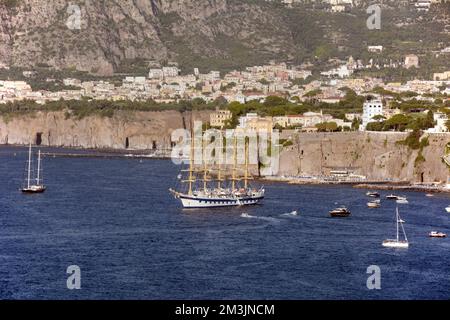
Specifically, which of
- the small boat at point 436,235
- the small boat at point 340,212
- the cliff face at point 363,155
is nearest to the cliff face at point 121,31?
the cliff face at point 363,155

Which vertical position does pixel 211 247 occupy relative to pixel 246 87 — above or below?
below

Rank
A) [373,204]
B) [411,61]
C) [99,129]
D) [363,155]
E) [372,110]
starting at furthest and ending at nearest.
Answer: [411,61] < [99,129] < [372,110] < [363,155] < [373,204]

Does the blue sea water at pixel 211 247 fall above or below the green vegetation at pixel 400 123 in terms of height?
below

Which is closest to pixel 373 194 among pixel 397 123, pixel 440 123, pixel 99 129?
pixel 440 123

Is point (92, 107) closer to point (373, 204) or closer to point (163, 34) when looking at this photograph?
point (163, 34)

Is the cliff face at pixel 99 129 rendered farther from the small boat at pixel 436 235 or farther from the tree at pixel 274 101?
the small boat at pixel 436 235

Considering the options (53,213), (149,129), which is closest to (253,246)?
(53,213)
